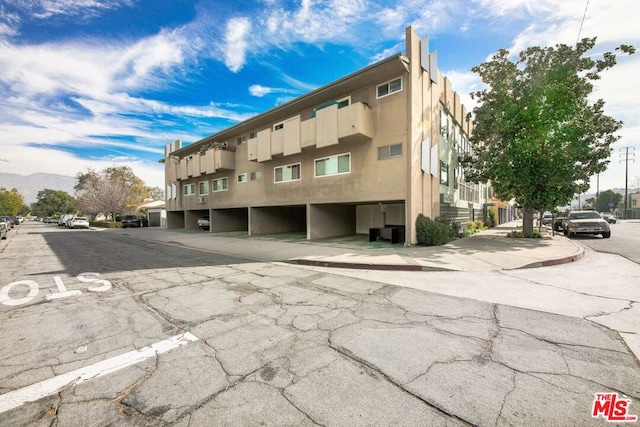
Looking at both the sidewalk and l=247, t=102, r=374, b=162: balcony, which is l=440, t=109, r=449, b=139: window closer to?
l=247, t=102, r=374, b=162: balcony

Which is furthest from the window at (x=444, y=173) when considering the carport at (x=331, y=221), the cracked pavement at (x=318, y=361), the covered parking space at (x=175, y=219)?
the covered parking space at (x=175, y=219)

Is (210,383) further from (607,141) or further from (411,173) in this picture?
(607,141)

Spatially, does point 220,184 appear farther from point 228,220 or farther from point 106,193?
point 106,193

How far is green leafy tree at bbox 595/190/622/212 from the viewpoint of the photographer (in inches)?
2758

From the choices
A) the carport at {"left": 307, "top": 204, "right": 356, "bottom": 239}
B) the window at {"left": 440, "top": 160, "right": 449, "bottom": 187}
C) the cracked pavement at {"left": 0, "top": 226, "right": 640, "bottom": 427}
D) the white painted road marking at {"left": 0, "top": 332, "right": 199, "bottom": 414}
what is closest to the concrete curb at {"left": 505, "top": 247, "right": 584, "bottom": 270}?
the cracked pavement at {"left": 0, "top": 226, "right": 640, "bottom": 427}

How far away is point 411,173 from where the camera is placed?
12.5m

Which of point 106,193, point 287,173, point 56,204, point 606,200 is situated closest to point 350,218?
point 287,173

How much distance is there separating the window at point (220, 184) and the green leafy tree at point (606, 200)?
92.6 metres

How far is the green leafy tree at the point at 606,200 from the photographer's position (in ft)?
230

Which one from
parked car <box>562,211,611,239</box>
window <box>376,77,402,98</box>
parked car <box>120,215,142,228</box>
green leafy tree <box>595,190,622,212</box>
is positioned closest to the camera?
window <box>376,77,402,98</box>

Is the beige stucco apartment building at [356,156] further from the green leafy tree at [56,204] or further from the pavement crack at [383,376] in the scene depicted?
the green leafy tree at [56,204]

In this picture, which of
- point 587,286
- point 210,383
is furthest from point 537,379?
point 587,286

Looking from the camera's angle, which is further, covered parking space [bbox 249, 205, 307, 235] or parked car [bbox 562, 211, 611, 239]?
covered parking space [bbox 249, 205, 307, 235]

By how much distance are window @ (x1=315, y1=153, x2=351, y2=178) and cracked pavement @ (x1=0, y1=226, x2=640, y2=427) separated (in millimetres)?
10251
